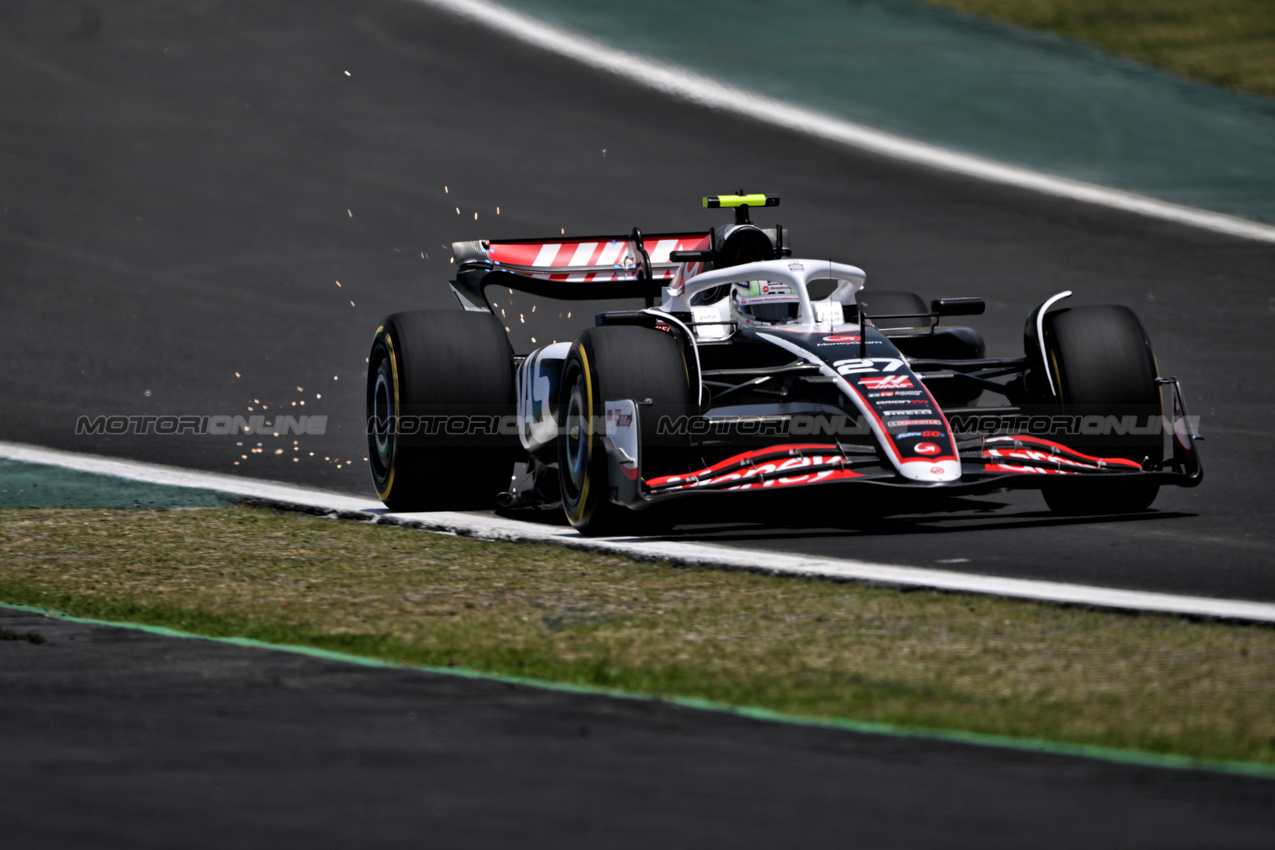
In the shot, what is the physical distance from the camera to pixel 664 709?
5641mm

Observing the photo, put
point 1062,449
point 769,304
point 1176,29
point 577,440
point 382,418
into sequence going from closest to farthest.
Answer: point 1062,449, point 577,440, point 769,304, point 382,418, point 1176,29

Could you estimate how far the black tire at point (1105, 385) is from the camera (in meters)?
9.32

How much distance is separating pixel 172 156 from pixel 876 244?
324 inches

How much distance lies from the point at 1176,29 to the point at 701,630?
21513 millimetres

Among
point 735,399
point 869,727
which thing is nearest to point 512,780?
point 869,727

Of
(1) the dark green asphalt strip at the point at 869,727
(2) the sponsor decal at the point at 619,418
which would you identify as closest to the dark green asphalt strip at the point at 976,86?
(2) the sponsor decal at the point at 619,418

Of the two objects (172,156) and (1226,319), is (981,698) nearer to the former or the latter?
(1226,319)

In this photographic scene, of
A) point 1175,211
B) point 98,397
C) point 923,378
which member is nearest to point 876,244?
point 1175,211

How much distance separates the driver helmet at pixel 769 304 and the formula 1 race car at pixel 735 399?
0.01 m

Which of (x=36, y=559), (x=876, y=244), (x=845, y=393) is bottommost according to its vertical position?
(x=36, y=559)

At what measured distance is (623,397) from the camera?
8.79 meters

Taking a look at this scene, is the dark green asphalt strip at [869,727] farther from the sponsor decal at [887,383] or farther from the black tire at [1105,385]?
the black tire at [1105,385]

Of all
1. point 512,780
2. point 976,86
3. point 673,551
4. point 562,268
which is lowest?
point 512,780

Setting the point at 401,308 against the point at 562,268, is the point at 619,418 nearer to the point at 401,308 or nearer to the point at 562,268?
the point at 562,268
